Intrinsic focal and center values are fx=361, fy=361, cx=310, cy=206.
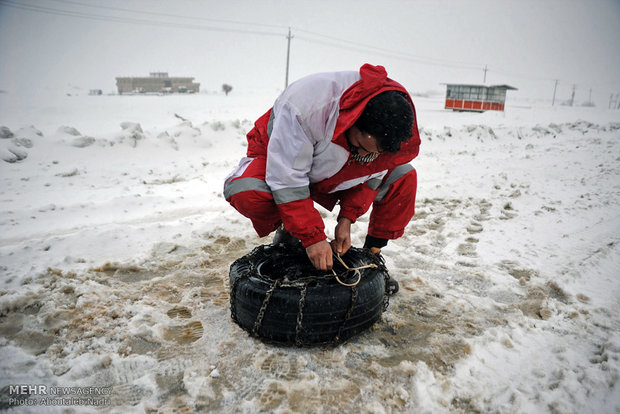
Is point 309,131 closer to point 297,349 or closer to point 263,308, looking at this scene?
point 263,308

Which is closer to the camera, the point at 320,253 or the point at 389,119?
the point at 389,119

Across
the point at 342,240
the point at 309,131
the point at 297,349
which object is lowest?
the point at 297,349

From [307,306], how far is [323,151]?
80cm

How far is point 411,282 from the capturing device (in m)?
2.62

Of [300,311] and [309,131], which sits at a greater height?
[309,131]

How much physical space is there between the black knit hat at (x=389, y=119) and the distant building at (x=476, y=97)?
30.5 metres

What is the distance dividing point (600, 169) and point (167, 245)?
6982 mm

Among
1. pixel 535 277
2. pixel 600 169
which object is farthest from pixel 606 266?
pixel 600 169

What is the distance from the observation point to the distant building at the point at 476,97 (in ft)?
94.5

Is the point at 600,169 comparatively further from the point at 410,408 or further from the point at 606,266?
the point at 410,408

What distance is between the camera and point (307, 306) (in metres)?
1.76

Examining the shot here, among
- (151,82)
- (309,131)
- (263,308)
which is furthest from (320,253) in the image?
(151,82)

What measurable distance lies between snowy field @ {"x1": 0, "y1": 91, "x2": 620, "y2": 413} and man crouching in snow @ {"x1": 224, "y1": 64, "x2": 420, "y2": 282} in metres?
0.63

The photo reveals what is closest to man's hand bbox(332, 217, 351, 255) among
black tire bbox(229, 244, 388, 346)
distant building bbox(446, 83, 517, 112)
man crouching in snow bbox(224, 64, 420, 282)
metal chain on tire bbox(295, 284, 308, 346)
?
man crouching in snow bbox(224, 64, 420, 282)
